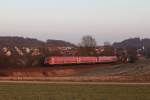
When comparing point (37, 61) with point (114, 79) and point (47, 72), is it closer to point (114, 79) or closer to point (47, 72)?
point (47, 72)

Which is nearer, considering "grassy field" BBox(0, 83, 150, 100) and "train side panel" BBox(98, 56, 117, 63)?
"grassy field" BBox(0, 83, 150, 100)

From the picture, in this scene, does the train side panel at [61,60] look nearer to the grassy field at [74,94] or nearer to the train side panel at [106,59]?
the train side panel at [106,59]

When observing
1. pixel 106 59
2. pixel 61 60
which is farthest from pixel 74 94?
Result: pixel 106 59

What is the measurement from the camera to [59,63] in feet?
224

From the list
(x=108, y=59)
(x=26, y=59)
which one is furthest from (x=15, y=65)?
(x=108, y=59)

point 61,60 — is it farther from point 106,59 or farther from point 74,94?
point 74,94

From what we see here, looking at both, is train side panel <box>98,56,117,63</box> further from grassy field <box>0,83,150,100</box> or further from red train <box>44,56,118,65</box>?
grassy field <box>0,83,150,100</box>

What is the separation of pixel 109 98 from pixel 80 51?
7755 centimetres

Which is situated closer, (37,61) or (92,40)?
(37,61)

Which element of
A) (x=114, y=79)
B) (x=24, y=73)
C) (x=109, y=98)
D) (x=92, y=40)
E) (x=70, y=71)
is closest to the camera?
(x=109, y=98)

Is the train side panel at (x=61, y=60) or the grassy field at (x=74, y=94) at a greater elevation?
the train side panel at (x=61, y=60)

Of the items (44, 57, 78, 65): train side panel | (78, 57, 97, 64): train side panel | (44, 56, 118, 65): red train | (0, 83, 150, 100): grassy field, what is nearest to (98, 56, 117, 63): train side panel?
(44, 56, 118, 65): red train

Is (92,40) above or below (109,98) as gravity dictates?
above

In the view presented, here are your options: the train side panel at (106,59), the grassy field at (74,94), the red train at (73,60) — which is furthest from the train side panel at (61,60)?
the grassy field at (74,94)
